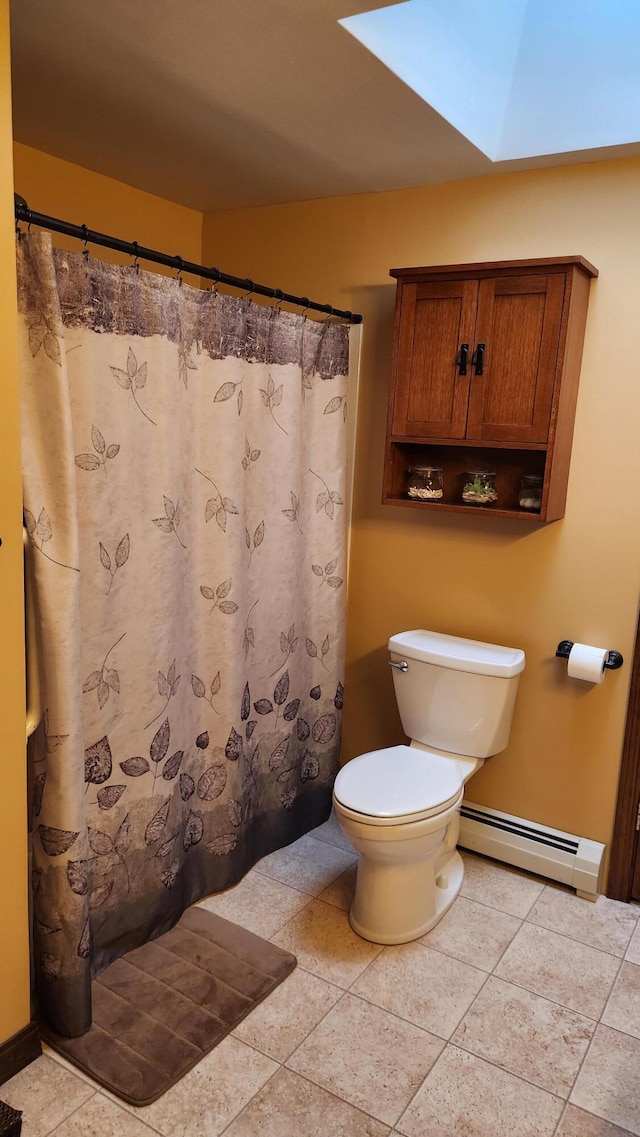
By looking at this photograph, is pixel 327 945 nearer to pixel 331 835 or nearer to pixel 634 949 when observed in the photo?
pixel 331 835

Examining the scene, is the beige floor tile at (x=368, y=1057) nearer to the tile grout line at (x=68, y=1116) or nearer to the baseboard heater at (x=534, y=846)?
the tile grout line at (x=68, y=1116)

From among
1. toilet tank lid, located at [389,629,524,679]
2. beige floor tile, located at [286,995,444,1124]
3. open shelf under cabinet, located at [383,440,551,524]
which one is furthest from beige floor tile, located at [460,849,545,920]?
open shelf under cabinet, located at [383,440,551,524]

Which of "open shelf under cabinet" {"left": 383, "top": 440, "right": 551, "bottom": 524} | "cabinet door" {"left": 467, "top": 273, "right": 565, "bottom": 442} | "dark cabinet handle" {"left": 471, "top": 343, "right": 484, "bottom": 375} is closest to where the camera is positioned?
"cabinet door" {"left": 467, "top": 273, "right": 565, "bottom": 442}

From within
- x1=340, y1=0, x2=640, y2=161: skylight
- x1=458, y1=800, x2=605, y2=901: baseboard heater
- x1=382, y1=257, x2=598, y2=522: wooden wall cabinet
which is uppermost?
x1=340, y1=0, x2=640, y2=161: skylight

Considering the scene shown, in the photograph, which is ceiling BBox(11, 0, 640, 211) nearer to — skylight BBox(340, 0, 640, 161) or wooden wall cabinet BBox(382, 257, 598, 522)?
skylight BBox(340, 0, 640, 161)

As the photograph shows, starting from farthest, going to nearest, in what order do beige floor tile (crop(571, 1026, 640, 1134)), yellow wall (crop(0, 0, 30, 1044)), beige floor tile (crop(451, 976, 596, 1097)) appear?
beige floor tile (crop(451, 976, 596, 1097)), beige floor tile (crop(571, 1026, 640, 1134)), yellow wall (crop(0, 0, 30, 1044))

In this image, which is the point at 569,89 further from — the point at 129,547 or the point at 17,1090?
the point at 17,1090

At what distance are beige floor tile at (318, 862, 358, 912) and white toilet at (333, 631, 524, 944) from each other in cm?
8

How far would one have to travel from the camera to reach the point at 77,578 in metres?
1.71

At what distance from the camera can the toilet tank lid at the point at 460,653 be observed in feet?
7.91

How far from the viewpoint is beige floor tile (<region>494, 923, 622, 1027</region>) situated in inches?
81.8

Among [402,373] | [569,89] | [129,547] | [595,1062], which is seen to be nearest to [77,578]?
[129,547]

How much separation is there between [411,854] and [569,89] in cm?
218

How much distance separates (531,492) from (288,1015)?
162cm
